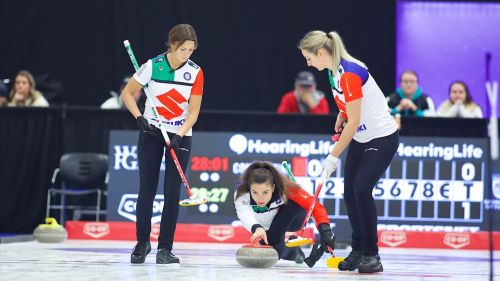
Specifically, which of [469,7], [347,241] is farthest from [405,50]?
[347,241]

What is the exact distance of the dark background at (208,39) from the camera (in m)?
13.2

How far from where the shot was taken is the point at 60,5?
13.5 m

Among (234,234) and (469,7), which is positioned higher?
(469,7)

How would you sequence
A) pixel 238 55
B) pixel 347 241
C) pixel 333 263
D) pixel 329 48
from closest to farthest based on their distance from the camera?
pixel 329 48
pixel 333 263
pixel 347 241
pixel 238 55

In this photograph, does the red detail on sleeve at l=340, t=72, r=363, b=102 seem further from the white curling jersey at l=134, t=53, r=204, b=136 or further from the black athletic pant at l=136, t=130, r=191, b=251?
the black athletic pant at l=136, t=130, r=191, b=251

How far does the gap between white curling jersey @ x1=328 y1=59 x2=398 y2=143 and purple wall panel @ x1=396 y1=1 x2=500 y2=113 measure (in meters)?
7.17

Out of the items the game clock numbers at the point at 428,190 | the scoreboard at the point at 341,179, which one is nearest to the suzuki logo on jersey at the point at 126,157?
the scoreboard at the point at 341,179

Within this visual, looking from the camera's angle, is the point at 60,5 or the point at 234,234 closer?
the point at 234,234

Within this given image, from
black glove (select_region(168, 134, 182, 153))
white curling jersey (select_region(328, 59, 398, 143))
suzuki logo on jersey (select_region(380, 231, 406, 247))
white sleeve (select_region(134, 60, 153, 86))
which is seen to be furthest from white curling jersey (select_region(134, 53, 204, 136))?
suzuki logo on jersey (select_region(380, 231, 406, 247))

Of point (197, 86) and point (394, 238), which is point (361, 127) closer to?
point (197, 86)

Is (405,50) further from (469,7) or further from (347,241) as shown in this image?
(347,241)

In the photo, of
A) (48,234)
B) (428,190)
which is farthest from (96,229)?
(428,190)

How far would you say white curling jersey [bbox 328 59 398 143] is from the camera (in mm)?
6316

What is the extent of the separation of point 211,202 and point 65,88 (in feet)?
13.3
